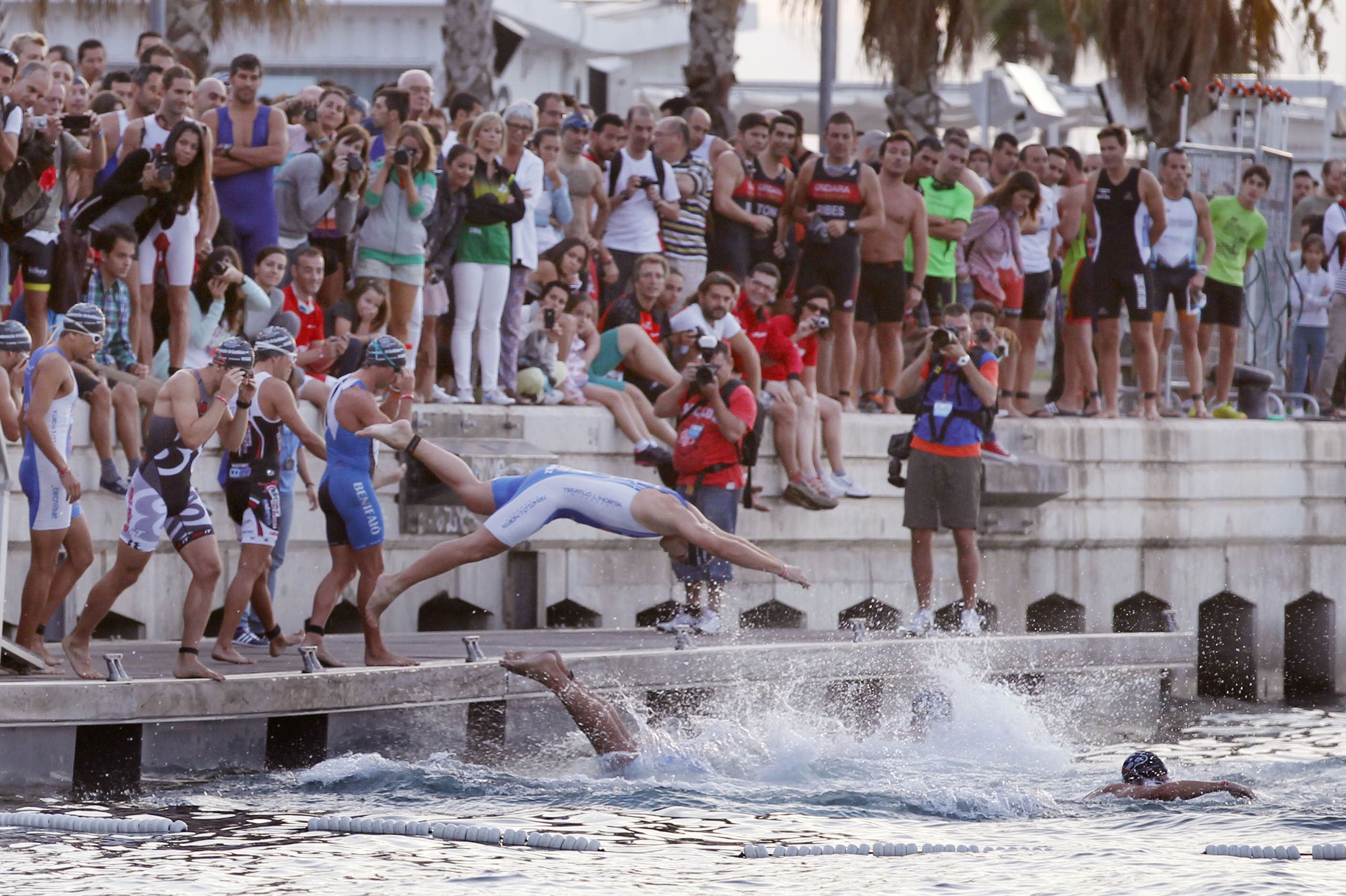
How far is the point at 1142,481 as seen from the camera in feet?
58.9

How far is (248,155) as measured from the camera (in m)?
13.5

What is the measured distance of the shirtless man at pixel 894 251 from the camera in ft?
52.0

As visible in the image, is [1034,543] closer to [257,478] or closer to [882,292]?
[882,292]

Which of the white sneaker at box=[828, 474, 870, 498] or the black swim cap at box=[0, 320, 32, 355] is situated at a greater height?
Result: the black swim cap at box=[0, 320, 32, 355]

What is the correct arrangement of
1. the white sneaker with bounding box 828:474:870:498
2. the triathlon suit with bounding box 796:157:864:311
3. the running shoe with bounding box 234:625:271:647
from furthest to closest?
the white sneaker with bounding box 828:474:870:498 < the triathlon suit with bounding box 796:157:864:311 < the running shoe with bounding box 234:625:271:647

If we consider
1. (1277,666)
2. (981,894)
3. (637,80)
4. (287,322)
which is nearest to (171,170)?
(287,322)

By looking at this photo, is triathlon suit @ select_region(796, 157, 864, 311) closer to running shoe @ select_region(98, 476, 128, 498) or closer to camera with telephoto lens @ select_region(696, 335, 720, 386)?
camera with telephoto lens @ select_region(696, 335, 720, 386)

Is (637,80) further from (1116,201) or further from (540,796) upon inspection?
(540,796)

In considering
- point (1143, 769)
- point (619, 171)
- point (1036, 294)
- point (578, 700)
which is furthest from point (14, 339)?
point (1036, 294)

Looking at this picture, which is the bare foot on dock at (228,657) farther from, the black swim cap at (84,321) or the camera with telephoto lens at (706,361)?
the camera with telephoto lens at (706,361)

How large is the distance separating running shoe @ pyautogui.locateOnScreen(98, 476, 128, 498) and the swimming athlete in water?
5.71 meters

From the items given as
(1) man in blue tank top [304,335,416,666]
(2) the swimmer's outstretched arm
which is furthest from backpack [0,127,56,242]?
(2) the swimmer's outstretched arm

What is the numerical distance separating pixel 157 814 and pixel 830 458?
704 centimetres

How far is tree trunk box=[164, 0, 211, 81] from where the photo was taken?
18359mm
